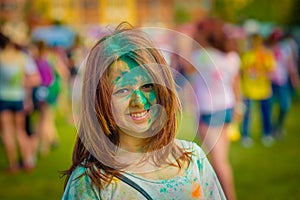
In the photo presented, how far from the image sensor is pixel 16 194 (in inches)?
266

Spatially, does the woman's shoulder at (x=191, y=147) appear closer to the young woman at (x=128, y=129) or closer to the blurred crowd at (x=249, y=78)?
the young woman at (x=128, y=129)

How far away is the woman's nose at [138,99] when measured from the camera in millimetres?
1972

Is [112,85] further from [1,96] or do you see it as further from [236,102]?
[1,96]

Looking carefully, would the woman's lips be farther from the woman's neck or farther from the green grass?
the green grass

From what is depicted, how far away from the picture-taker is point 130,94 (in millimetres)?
1982

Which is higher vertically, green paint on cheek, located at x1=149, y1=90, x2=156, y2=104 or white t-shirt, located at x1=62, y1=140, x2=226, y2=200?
green paint on cheek, located at x1=149, y1=90, x2=156, y2=104

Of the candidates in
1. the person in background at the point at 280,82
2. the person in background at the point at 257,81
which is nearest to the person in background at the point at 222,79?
the person in background at the point at 257,81

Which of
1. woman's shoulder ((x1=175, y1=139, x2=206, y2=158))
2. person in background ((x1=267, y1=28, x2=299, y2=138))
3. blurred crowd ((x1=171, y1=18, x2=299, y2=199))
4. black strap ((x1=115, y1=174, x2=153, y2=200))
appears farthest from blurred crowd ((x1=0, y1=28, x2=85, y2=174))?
black strap ((x1=115, y1=174, x2=153, y2=200))

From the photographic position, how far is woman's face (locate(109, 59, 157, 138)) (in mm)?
1977

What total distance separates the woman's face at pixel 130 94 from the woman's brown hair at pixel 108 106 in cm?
2

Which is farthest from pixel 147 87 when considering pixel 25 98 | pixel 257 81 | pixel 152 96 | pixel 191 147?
pixel 257 81

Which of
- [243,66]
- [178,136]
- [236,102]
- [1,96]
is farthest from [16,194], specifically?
[178,136]

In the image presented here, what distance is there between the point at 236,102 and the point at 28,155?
129 inches

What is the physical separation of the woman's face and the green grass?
3850 mm
